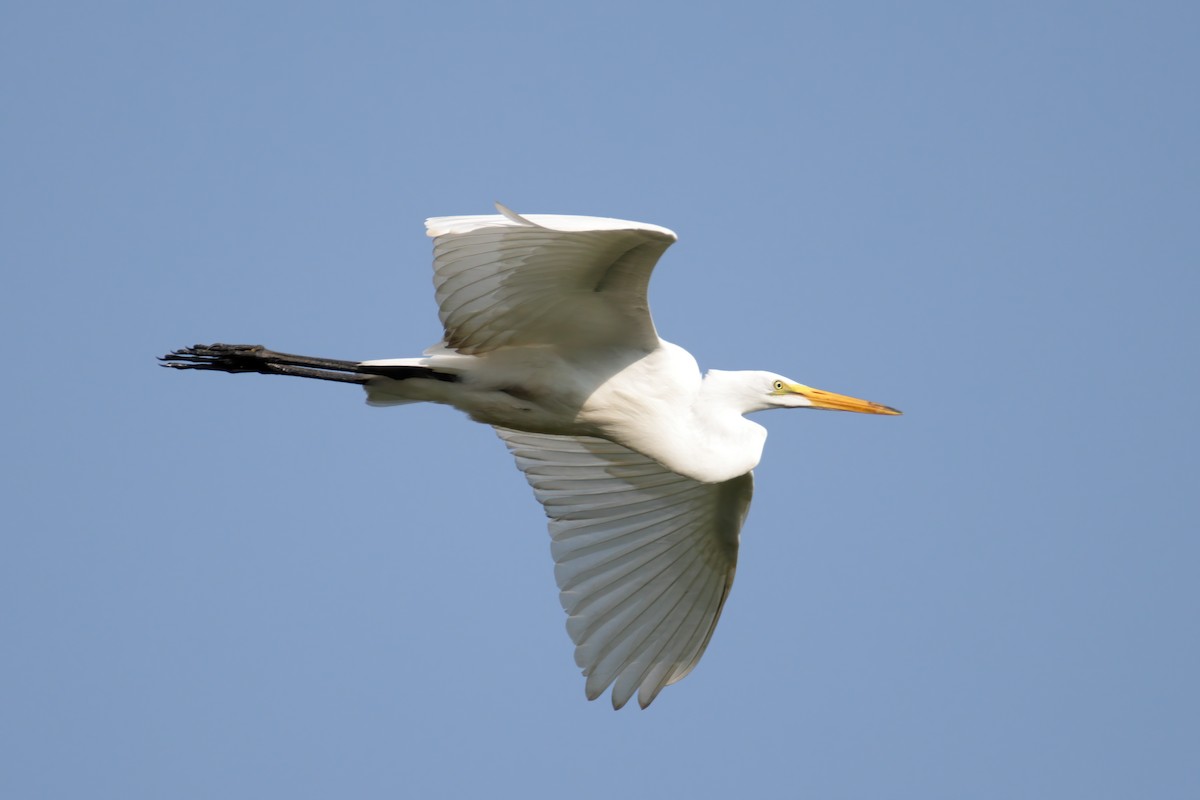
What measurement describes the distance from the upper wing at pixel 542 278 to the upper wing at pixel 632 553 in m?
1.45

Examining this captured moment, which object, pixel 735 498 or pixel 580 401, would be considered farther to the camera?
pixel 735 498

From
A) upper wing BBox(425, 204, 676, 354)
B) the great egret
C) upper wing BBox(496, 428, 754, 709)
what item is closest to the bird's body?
the great egret

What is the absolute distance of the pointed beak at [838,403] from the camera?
766 cm

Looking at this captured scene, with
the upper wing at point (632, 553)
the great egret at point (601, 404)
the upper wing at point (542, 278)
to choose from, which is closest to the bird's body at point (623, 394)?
the great egret at point (601, 404)

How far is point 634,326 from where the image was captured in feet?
22.6

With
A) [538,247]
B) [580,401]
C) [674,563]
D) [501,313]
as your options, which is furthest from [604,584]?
[538,247]

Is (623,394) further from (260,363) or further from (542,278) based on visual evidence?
(260,363)

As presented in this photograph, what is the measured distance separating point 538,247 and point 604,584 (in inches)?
110

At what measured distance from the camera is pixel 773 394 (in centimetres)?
752

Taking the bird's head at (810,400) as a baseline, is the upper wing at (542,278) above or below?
above

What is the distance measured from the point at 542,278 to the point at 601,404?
975 mm

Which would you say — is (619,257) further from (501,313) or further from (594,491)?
(594,491)

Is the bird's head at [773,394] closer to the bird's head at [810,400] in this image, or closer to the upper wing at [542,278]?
the bird's head at [810,400]

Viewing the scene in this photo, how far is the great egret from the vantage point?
6.27m
